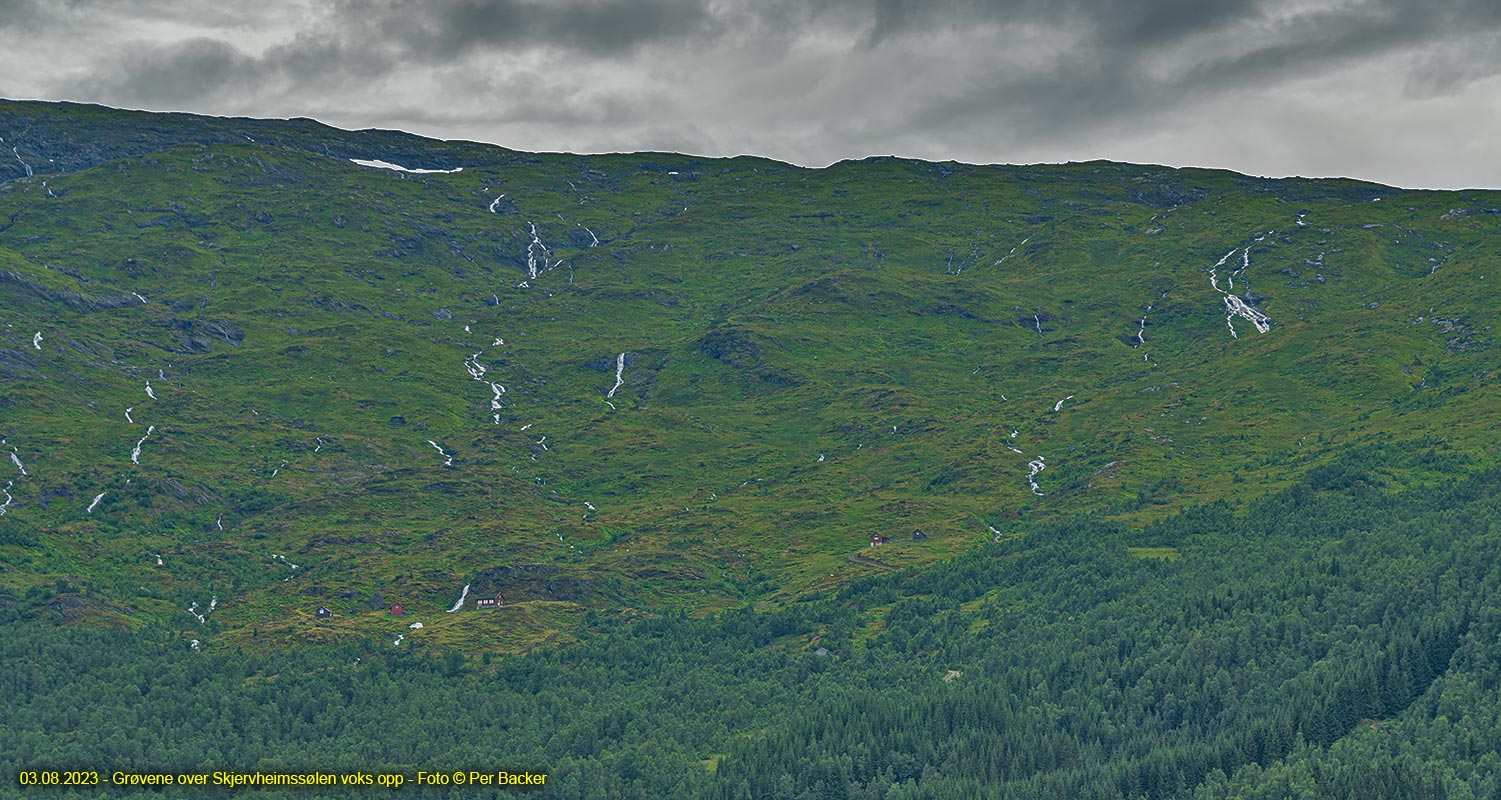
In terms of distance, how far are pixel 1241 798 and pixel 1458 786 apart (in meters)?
26.5

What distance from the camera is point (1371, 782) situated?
194250 mm

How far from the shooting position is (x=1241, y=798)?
200m

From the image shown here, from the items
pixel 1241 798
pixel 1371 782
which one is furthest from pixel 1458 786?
pixel 1241 798

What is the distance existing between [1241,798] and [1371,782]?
16.3 meters

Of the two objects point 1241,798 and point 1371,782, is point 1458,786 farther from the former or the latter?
point 1241,798

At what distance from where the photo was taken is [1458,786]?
191250 mm

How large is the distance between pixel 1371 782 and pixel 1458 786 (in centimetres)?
1027
